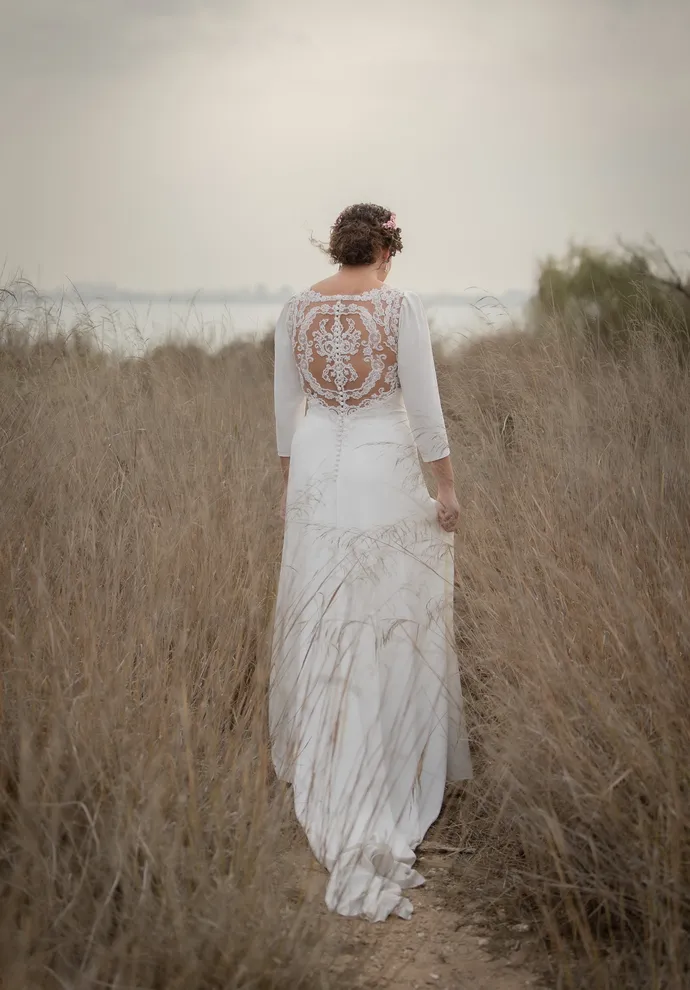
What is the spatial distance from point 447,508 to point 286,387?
658mm

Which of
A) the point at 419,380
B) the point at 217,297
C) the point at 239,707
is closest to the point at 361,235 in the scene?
the point at 419,380

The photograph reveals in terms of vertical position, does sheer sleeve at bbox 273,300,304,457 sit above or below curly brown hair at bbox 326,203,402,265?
below

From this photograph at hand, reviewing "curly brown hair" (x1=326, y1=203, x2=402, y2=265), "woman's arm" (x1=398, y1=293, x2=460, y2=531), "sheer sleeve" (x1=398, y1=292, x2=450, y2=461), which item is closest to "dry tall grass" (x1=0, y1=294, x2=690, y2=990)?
"woman's arm" (x1=398, y1=293, x2=460, y2=531)

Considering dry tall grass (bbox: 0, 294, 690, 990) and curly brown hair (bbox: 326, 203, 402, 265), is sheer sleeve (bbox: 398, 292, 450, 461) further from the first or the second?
dry tall grass (bbox: 0, 294, 690, 990)

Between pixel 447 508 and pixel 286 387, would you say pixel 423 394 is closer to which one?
pixel 447 508

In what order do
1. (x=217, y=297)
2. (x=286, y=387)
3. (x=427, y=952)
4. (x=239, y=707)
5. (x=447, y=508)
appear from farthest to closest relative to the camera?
(x=217, y=297) < (x=286, y=387) < (x=447, y=508) < (x=239, y=707) < (x=427, y=952)

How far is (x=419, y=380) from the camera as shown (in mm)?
2629

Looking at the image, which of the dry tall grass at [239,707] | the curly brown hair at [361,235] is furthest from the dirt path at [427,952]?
the curly brown hair at [361,235]

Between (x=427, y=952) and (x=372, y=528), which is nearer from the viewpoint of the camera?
(x=427, y=952)

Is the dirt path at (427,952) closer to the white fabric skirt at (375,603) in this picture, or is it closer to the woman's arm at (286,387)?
the white fabric skirt at (375,603)

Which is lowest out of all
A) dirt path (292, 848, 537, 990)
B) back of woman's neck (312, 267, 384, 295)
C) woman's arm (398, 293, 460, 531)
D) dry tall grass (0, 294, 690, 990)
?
dirt path (292, 848, 537, 990)

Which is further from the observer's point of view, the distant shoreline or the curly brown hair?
the distant shoreline

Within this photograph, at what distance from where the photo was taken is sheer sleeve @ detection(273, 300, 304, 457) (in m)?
2.79

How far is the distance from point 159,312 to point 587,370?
2.48m
